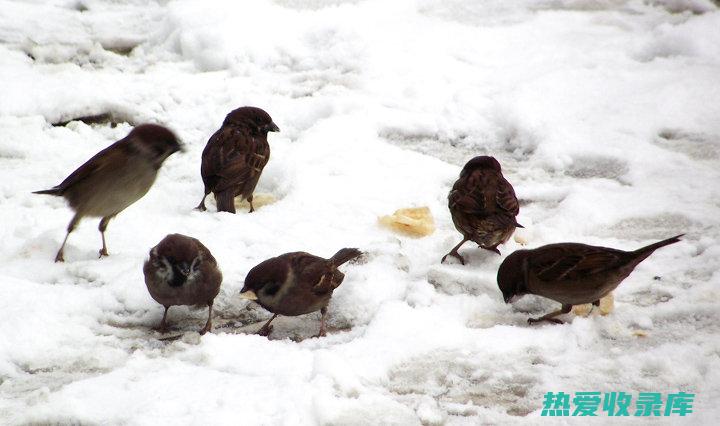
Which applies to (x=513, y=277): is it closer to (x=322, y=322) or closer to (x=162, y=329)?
(x=322, y=322)

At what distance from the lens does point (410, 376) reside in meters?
3.65

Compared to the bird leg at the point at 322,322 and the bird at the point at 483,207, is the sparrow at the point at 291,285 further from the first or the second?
the bird at the point at 483,207

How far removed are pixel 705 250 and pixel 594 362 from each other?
5.03ft

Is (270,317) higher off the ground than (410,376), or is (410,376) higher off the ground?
(410,376)

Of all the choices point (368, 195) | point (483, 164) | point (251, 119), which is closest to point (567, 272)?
point (483, 164)

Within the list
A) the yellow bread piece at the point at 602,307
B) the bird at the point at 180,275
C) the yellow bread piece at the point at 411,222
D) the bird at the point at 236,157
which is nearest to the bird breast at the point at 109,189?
the bird at the point at 236,157

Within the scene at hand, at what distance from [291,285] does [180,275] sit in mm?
584

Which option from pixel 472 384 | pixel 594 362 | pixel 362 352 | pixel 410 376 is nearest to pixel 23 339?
pixel 362 352

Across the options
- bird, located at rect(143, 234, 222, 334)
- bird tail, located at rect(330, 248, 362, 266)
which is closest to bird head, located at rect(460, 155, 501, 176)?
bird tail, located at rect(330, 248, 362, 266)

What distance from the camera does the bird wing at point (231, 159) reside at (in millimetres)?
5699

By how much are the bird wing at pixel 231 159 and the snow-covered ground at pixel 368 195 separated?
11.5 inches

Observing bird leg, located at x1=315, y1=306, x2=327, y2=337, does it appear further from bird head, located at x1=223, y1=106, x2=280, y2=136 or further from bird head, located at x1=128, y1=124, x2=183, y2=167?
bird head, located at x1=223, y1=106, x2=280, y2=136

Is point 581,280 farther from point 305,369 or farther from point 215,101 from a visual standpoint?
point 215,101

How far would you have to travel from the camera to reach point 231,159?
19.1 feet
